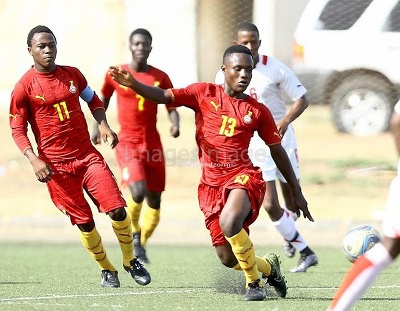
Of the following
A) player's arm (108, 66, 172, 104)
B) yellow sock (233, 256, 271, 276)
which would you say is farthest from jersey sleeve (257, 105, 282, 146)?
yellow sock (233, 256, 271, 276)

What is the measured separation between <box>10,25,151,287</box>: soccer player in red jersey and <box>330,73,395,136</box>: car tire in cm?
805

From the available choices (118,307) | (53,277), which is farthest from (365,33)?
(118,307)

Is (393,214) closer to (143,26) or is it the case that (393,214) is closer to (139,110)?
(139,110)

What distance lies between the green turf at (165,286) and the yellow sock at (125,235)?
0.84 ft

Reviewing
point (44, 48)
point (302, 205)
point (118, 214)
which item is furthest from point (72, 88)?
point (302, 205)

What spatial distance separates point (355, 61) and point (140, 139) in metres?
5.80

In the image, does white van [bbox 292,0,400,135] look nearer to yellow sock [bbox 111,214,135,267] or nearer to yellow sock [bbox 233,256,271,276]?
yellow sock [bbox 111,214,135,267]

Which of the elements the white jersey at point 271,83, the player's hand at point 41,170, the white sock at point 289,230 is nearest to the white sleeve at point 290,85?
the white jersey at point 271,83

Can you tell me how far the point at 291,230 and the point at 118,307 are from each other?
124 inches

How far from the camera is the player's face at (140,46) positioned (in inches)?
446

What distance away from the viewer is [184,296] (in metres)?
8.45

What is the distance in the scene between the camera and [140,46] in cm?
1135

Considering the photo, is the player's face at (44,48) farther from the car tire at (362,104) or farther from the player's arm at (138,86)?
the car tire at (362,104)

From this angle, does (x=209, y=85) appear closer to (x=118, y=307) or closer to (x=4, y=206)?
(x=118, y=307)
